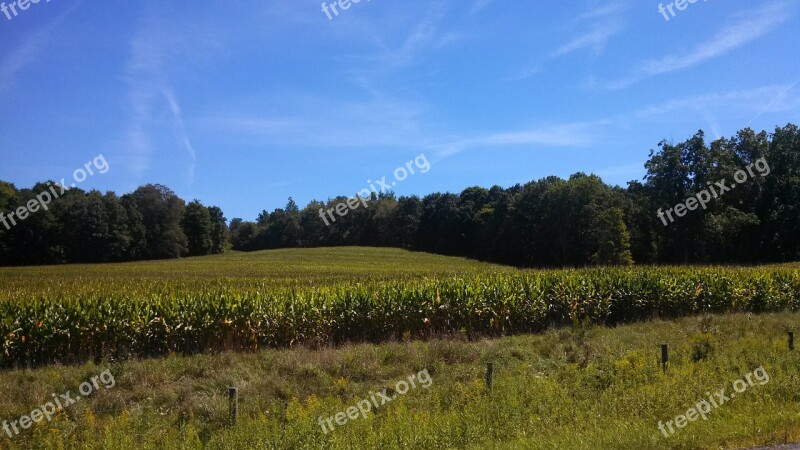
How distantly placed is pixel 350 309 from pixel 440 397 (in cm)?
709

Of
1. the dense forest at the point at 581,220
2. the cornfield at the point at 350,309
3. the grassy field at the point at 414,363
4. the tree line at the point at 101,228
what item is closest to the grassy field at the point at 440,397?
the grassy field at the point at 414,363

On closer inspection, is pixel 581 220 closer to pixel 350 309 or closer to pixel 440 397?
pixel 350 309

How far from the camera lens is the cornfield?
1590cm

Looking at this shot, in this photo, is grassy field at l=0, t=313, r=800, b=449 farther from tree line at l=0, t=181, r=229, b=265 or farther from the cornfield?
tree line at l=0, t=181, r=229, b=265

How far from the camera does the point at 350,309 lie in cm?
1897

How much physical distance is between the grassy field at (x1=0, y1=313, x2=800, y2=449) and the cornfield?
4.10 ft

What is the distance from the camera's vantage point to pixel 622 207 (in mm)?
66625

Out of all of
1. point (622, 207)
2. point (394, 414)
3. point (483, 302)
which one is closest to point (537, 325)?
point (483, 302)

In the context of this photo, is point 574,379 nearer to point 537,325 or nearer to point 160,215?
point 537,325

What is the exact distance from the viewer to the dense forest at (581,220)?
60562mm

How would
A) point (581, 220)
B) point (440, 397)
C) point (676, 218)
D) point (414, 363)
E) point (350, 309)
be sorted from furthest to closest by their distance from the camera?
point (581, 220), point (676, 218), point (350, 309), point (414, 363), point (440, 397)

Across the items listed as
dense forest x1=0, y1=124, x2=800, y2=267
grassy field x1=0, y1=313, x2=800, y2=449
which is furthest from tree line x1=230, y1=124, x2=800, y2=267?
grassy field x1=0, y1=313, x2=800, y2=449

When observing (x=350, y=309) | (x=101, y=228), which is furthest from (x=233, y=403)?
(x=101, y=228)

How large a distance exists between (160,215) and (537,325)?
81838mm
